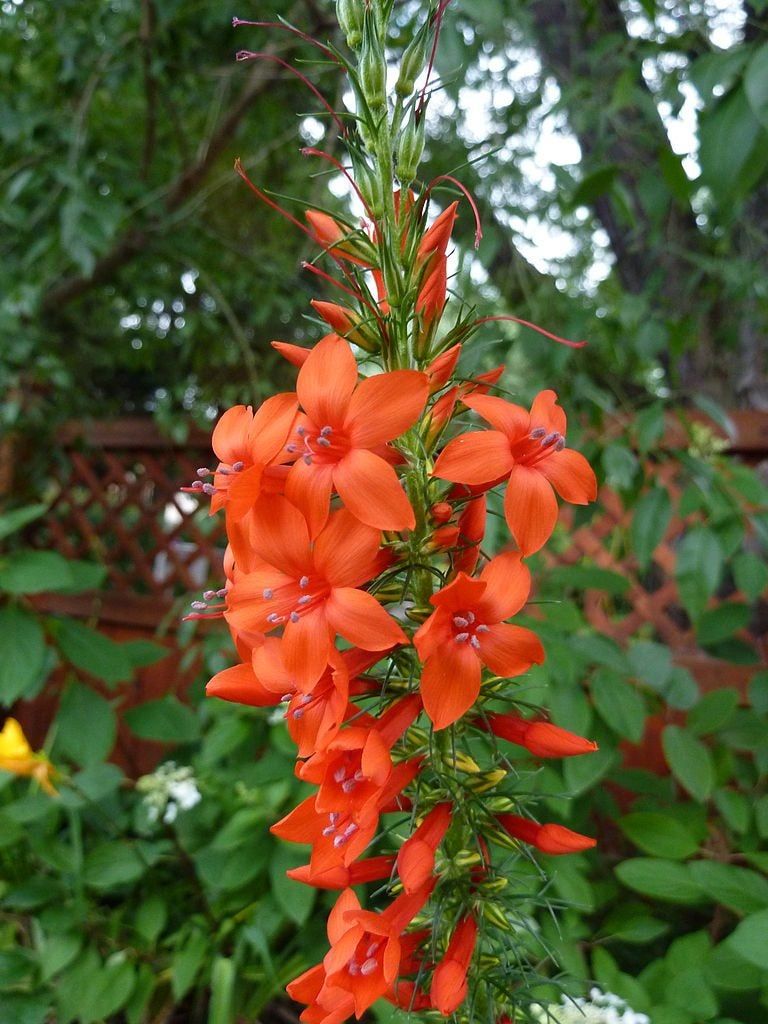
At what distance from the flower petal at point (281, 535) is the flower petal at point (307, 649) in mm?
45

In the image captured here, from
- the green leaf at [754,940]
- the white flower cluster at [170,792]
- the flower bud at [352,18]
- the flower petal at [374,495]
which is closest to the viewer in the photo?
the flower petal at [374,495]

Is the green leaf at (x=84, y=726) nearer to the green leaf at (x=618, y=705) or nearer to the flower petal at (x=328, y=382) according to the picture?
the green leaf at (x=618, y=705)

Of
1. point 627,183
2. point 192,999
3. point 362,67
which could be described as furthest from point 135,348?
point 362,67

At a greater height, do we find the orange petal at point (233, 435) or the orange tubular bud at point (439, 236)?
the orange tubular bud at point (439, 236)

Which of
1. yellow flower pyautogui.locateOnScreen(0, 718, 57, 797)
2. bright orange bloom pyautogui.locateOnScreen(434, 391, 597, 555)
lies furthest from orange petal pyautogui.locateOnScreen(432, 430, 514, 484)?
yellow flower pyautogui.locateOnScreen(0, 718, 57, 797)

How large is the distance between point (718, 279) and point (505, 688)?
7.62ft

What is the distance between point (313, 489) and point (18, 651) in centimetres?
137

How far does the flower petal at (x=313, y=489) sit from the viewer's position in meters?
0.56

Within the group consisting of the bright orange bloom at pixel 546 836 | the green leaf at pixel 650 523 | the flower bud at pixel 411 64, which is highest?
the flower bud at pixel 411 64

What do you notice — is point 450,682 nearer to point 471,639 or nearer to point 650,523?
point 471,639

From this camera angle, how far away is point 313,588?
1.95 ft

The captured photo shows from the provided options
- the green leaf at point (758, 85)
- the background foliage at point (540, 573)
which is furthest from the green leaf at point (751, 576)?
the green leaf at point (758, 85)

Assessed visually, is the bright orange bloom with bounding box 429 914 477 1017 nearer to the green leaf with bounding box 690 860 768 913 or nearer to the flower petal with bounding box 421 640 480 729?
the flower petal with bounding box 421 640 480 729

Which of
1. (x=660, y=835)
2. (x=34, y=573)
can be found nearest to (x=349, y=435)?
(x=660, y=835)
